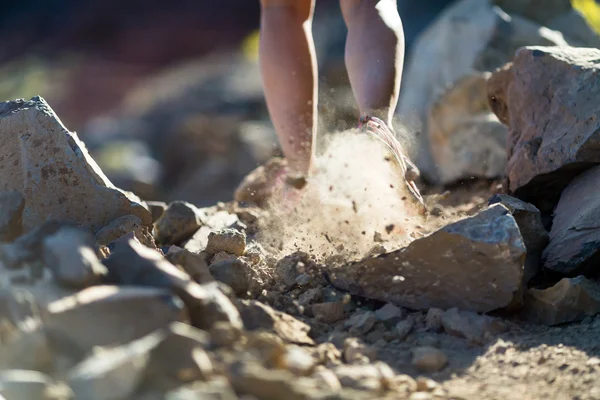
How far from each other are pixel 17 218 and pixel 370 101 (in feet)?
3.45

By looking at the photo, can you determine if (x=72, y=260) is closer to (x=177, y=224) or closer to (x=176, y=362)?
(x=176, y=362)

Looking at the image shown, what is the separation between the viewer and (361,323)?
1.75m

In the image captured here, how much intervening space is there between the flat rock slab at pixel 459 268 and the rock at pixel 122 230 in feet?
2.03

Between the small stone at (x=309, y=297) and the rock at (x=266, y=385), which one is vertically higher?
the small stone at (x=309, y=297)

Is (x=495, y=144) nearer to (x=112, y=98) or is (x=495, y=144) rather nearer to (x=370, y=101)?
(x=370, y=101)

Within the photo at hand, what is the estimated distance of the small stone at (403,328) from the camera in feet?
5.65

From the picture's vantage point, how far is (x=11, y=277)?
4.84 ft

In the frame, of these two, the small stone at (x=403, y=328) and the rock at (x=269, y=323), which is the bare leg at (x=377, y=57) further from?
the rock at (x=269, y=323)

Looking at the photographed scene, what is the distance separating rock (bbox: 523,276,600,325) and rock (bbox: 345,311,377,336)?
368mm

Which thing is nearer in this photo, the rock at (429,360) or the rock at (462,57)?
the rock at (429,360)

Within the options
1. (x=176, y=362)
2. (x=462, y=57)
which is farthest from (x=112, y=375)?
(x=462, y=57)

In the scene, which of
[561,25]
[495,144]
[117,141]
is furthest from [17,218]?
[117,141]

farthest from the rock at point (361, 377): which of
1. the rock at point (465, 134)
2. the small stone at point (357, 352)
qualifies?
the rock at point (465, 134)

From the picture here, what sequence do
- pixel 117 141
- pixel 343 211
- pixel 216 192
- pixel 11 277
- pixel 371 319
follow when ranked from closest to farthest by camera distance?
pixel 11 277
pixel 371 319
pixel 343 211
pixel 216 192
pixel 117 141
